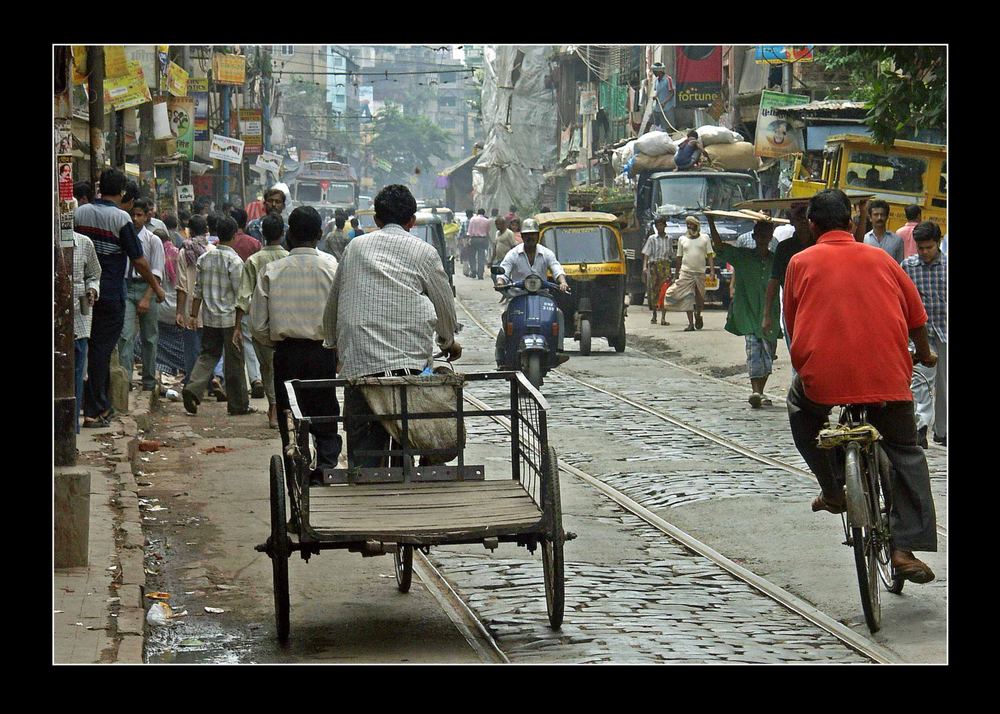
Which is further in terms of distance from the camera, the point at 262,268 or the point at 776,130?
the point at 776,130

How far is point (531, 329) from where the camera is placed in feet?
50.7

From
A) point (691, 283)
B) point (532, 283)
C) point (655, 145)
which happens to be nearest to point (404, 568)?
point (532, 283)

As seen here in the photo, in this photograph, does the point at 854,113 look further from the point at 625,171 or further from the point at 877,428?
the point at 877,428

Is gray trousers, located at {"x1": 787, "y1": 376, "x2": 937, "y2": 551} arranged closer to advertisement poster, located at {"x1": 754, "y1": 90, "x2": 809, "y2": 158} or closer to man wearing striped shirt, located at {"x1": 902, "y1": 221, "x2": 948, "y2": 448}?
man wearing striped shirt, located at {"x1": 902, "y1": 221, "x2": 948, "y2": 448}

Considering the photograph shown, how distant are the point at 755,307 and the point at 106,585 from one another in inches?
355

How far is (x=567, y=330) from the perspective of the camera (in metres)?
20.1

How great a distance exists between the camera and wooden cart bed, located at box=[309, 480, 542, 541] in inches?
225

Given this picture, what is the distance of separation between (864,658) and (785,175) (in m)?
23.8

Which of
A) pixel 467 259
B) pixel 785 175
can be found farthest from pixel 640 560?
pixel 467 259

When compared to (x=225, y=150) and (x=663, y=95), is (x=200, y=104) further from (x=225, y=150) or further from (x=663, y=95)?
(x=663, y=95)

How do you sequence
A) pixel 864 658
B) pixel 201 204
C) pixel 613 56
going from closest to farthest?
pixel 864 658, pixel 201 204, pixel 613 56

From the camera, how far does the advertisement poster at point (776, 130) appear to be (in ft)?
95.3

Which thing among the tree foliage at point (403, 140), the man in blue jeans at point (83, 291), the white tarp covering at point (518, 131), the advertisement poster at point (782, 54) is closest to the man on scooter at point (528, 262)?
the man in blue jeans at point (83, 291)

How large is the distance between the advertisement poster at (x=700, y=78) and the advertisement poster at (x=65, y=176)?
3273 centimetres
